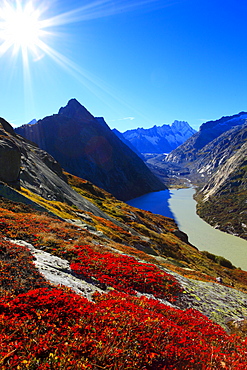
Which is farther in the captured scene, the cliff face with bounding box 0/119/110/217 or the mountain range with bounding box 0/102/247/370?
the cliff face with bounding box 0/119/110/217

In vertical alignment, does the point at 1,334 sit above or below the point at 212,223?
above

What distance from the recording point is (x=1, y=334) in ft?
15.2

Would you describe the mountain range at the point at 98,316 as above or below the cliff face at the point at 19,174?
below

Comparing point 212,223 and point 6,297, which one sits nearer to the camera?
point 6,297

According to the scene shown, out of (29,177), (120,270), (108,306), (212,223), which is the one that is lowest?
(212,223)

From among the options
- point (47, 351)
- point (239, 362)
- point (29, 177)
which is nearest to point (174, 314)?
point (239, 362)

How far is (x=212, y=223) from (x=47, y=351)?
6254 inches

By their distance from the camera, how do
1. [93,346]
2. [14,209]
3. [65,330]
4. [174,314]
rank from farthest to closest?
[14,209] → [174,314] → [65,330] → [93,346]

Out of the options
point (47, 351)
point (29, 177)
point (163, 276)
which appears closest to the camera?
point (47, 351)

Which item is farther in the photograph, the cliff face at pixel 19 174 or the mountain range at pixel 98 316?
the cliff face at pixel 19 174

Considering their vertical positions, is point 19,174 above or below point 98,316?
above

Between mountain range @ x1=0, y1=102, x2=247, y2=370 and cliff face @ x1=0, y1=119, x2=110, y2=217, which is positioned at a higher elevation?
cliff face @ x1=0, y1=119, x2=110, y2=217

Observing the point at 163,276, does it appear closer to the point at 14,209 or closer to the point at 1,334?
the point at 1,334

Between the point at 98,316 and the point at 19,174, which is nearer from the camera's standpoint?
the point at 98,316
